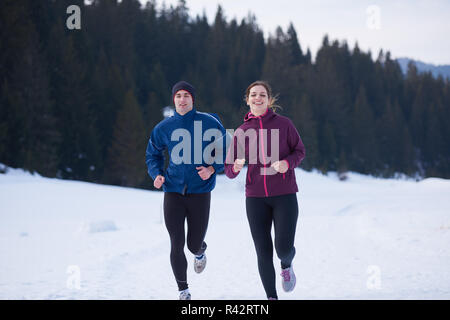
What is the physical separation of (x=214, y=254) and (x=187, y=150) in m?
4.71

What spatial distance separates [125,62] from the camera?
50094 mm

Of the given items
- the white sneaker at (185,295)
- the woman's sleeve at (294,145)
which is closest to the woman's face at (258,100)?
the woman's sleeve at (294,145)

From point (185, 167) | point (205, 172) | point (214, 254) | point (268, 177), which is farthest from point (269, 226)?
point (214, 254)

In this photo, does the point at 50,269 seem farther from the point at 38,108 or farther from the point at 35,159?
the point at 38,108

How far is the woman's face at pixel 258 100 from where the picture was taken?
4.24 m

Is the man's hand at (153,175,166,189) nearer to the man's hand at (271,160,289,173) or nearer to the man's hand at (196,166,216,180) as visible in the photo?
the man's hand at (196,166,216,180)

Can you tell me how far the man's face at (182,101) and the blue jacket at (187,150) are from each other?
0.17 ft

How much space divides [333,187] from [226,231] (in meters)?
19.5

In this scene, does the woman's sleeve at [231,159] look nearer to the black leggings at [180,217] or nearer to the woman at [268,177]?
the woman at [268,177]

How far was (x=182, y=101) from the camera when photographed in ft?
15.1

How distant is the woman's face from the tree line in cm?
2760

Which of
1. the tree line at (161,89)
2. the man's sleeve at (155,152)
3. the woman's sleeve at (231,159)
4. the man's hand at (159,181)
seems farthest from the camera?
the tree line at (161,89)

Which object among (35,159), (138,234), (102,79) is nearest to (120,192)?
(138,234)

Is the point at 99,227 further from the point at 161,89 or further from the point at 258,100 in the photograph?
the point at 161,89
